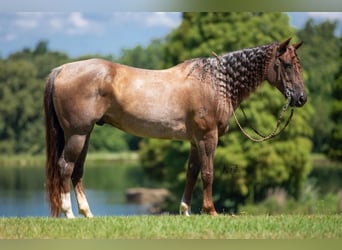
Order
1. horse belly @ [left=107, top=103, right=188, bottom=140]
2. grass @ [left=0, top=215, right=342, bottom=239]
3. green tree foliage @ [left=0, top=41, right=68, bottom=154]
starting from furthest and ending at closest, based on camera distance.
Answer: green tree foliage @ [left=0, top=41, right=68, bottom=154], horse belly @ [left=107, top=103, right=188, bottom=140], grass @ [left=0, top=215, right=342, bottom=239]

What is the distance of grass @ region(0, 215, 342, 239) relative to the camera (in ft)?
25.1

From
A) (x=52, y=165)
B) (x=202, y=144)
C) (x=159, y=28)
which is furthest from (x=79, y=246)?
(x=159, y=28)

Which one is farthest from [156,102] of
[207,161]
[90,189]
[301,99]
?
[90,189]

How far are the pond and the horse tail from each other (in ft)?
56.0

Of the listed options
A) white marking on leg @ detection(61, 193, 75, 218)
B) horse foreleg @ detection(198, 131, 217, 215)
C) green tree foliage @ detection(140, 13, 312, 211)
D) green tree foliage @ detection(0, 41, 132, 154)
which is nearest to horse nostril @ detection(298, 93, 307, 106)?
horse foreleg @ detection(198, 131, 217, 215)

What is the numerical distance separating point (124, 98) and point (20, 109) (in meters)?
32.4

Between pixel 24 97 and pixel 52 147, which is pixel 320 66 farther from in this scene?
pixel 52 147

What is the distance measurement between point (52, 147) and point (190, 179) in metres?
1.95

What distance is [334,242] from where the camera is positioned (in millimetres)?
7570

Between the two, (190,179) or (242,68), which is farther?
(242,68)

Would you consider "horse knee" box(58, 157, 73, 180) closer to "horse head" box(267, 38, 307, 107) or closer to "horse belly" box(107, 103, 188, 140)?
"horse belly" box(107, 103, 188, 140)

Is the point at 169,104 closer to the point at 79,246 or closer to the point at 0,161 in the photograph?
the point at 79,246

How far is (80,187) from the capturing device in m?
9.02

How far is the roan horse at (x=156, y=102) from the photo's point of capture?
8828 millimetres
